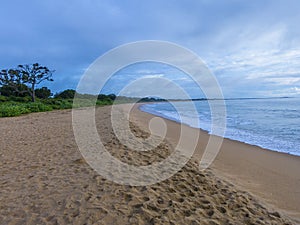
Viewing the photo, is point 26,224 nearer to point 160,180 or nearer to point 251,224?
point 160,180

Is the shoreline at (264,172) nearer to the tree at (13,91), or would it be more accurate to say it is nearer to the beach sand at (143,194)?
the beach sand at (143,194)

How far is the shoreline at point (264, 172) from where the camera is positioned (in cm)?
416

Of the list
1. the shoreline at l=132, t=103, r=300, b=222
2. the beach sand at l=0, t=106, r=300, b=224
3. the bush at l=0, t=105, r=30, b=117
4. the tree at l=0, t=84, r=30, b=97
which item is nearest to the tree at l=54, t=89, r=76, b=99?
the tree at l=0, t=84, r=30, b=97

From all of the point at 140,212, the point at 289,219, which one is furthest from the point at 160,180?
the point at 289,219

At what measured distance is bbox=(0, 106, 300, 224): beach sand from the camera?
3.11 meters

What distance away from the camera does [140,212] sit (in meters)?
3.14

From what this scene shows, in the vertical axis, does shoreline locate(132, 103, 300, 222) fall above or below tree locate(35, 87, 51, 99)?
below

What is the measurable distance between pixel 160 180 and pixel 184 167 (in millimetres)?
1138

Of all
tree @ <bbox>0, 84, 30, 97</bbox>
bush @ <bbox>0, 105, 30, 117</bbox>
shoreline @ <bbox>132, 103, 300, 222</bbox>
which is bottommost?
shoreline @ <bbox>132, 103, 300, 222</bbox>

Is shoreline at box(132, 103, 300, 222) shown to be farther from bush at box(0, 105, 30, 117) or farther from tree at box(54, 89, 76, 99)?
tree at box(54, 89, 76, 99)

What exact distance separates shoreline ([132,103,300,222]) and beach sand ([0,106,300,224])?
2cm

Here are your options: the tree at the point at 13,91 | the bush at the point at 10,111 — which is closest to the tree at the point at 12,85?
the tree at the point at 13,91

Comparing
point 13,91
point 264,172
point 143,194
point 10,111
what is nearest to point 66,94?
point 13,91

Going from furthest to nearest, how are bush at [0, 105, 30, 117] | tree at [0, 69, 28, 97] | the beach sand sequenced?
1. tree at [0, 69, 28, 97]
2. bush at [0, 105, 30, 117]
3. the beach sand
